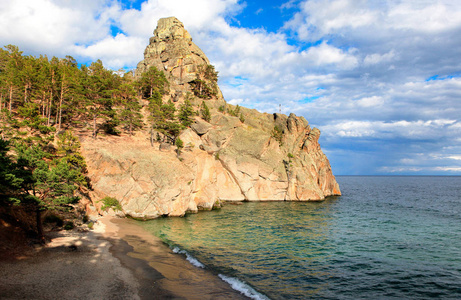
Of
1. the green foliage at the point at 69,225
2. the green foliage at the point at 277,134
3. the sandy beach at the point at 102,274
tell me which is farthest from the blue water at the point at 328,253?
the green foliage at the point at 277,134

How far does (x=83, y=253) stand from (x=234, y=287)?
13309mm

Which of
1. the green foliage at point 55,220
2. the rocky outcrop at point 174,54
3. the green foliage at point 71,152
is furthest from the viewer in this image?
the rocky outcrop at point 174,54

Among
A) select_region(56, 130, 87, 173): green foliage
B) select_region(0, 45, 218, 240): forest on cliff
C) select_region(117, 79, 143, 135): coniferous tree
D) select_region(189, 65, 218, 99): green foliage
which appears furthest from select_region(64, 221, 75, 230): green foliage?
select_region(189, 65, 218, 99): green foliage

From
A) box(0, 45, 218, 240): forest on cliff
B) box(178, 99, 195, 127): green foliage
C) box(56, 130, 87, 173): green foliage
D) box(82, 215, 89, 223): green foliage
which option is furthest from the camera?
box(178, 99, 195, 127): green foliage

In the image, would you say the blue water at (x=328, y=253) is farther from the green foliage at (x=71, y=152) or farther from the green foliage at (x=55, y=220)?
the green foliage at (x=71, y=152)

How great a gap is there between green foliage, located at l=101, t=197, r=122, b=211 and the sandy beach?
13.9m

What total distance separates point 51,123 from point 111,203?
31213 mm

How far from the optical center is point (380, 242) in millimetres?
28469

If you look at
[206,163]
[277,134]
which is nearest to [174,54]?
[277,134]

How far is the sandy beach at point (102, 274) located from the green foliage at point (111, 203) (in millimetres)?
13934

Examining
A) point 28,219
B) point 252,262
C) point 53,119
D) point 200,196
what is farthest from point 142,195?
point 53,119

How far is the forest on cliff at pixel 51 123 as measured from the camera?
19089 millimetres

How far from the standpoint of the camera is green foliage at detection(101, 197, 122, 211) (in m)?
37.5

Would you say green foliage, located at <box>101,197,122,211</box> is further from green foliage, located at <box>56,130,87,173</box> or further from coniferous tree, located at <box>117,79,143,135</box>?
coniferous tree, located at <box>117,79,143,135</box>
